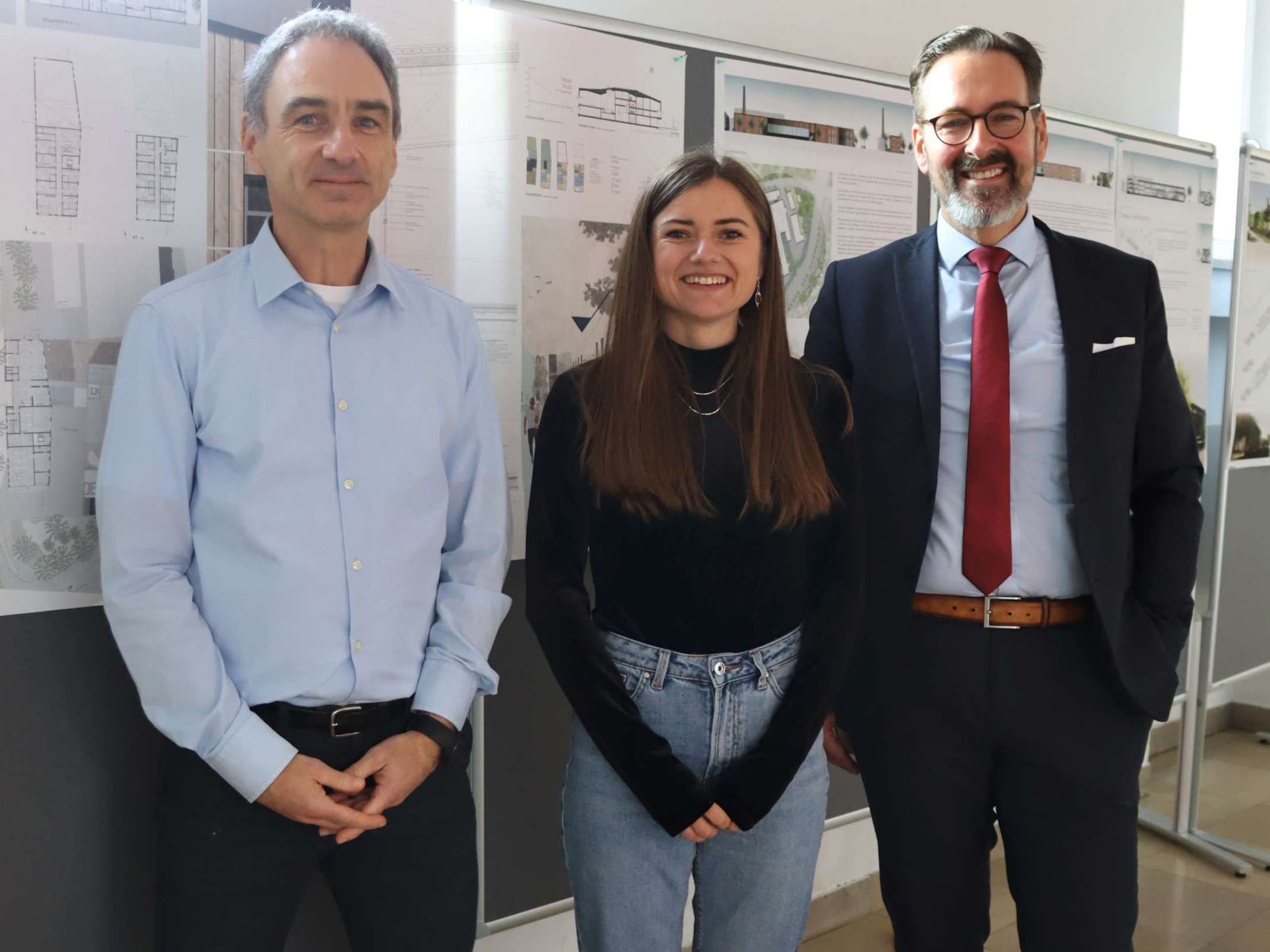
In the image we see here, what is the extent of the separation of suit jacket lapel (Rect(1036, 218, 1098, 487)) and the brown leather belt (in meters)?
0.18

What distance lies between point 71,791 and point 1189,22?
4697 millimetres

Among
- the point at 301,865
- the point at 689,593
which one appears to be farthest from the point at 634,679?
the point at 301,865

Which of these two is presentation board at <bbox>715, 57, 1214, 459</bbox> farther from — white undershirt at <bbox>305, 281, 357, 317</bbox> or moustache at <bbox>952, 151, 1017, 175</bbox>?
white undershirt at <bbox>305, 281, 357, 317</bbox>

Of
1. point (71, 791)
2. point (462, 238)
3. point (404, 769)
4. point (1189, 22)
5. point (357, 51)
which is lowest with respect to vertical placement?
point (71, 791)

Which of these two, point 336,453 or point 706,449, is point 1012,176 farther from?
point 336,453

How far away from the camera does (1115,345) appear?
1881mm

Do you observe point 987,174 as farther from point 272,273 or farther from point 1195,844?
point 1195,844

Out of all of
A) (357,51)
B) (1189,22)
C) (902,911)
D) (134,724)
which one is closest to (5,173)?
(357,51)

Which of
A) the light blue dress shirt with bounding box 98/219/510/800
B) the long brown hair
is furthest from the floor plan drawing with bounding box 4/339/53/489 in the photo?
the long brown hair

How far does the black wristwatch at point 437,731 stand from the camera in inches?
60.7

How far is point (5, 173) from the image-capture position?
163cm

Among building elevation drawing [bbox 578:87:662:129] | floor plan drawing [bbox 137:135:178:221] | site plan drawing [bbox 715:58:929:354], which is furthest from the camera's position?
site plan drawing [bbox 715:58:929:354]

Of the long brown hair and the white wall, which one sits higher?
the white wall

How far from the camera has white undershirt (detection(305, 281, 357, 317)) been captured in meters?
1.58
